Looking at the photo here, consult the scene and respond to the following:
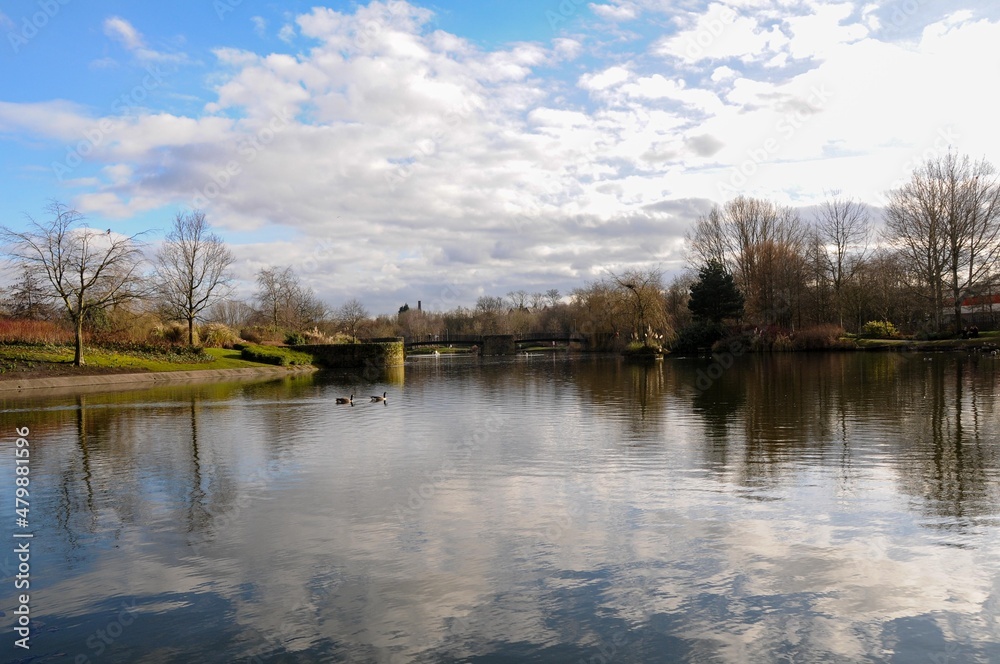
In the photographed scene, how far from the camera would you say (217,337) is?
5728cm

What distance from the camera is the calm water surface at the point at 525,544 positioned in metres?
5.46

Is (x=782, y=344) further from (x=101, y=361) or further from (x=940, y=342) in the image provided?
(x=101, y=361)

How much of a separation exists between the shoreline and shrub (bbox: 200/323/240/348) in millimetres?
7626

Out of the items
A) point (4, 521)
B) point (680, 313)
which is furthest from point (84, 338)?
point (680, 313)

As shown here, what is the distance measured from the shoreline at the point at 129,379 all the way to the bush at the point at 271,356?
1745 mm

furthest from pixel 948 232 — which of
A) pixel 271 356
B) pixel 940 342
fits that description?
pixel 271 356

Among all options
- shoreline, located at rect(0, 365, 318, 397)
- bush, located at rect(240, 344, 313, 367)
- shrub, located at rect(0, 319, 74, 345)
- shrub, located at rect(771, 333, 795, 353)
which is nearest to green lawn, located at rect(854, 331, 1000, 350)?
shrub, located at rect(771, 333, 795, 353)

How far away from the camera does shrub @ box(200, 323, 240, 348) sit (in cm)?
5667

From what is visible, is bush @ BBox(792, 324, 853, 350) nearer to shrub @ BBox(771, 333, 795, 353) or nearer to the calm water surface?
shrub @ BBox(771, 333, 795, 353)

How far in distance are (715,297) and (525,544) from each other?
5586 cm

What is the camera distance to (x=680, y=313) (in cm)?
7656

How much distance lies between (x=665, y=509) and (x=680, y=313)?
70.1 metres

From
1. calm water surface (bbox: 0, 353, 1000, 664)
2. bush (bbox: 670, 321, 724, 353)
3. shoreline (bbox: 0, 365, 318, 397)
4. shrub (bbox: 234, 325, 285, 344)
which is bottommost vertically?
calm water surface (bbox: 0, 353, 1000, 664)

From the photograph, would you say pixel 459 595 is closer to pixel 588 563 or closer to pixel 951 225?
pixel 588 563
